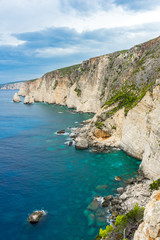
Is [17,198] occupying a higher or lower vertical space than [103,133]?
lower

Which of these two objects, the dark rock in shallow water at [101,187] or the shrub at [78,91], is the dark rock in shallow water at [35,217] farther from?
the shrub at [78,91]

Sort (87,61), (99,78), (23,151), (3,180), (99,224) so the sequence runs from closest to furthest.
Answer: (99,224) → (3,180) → (23,151) → (99,78) → (87,61)

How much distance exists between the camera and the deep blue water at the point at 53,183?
2320 centimetres

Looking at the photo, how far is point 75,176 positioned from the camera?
3547cm

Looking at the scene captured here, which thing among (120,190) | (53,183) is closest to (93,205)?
(120,190)

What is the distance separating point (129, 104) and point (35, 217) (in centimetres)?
3797

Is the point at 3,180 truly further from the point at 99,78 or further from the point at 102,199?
the point at 99,78

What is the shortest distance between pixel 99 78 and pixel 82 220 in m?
81.3

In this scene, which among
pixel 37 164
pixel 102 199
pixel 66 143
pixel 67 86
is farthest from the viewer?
pixel 67 86

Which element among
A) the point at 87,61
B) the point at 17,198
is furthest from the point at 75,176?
Result: the point at 87,61

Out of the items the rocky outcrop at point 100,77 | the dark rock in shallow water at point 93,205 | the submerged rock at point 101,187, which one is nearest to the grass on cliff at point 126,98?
the rocky outcrop at point 100,77

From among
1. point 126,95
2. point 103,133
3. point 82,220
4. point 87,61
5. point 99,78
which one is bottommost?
point 82,220

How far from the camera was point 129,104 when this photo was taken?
51344mm

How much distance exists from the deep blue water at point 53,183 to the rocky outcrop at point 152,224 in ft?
43.0
